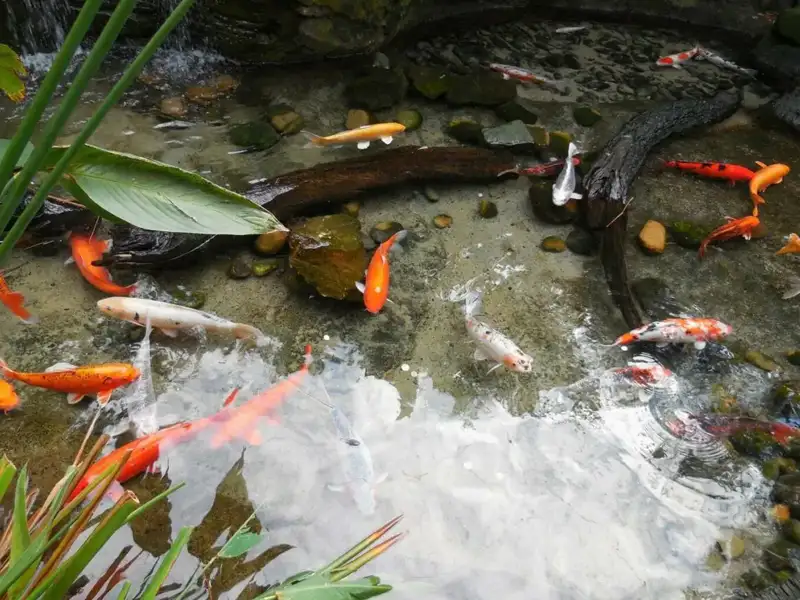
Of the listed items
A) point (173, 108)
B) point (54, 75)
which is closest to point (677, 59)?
point (173, 108)

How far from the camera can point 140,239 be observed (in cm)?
354

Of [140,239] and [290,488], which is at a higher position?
[140,239]

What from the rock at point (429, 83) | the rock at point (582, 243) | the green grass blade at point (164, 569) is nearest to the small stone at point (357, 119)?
the rock at point (429, 83)

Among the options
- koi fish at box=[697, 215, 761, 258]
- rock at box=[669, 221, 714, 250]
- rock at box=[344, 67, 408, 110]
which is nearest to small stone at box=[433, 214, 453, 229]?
rock at box=[344, 67, 408, 110]

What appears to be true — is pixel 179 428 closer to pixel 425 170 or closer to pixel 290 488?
pixel 290 488

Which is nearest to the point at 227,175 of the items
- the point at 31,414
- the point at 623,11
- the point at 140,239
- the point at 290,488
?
the point at 140,239

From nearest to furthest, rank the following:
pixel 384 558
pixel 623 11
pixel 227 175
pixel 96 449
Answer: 1. pixel 96 449
2. pixel 384 558
3. pixel 227 175
4. pixel 623 11

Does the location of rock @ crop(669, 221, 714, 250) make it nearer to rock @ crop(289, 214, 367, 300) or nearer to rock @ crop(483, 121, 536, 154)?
rock @ crop(483, 121, 536, 154)

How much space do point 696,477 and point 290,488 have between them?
6.89 feet

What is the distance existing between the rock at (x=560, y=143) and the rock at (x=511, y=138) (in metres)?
0.21

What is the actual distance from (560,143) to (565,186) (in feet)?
2.63

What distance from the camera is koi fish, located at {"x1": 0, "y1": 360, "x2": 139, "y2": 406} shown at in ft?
9.31

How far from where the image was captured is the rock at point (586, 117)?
5.28 m

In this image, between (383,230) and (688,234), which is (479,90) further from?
(688,234)
